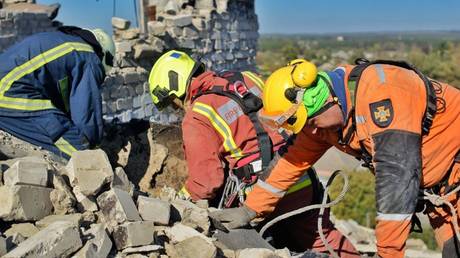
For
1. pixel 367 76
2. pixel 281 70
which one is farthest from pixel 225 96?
pixel 367 76

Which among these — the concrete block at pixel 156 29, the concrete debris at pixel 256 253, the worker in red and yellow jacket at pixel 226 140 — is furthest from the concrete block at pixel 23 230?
the concrete block at pixel 156 29

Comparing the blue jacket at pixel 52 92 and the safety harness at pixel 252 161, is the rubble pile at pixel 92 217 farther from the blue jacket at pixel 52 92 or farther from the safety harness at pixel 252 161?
the blue jacket at pixel 52 92

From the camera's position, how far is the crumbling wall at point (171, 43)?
6.64m

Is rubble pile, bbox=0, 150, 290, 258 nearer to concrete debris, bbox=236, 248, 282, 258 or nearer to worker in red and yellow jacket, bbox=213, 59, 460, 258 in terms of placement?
concrete debris, bbox=236, 248, 282, 258

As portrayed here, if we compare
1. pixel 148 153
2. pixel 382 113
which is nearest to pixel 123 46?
pixel 148 153

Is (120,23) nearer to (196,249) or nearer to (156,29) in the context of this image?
(156,29)

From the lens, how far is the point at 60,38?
14.8 feet

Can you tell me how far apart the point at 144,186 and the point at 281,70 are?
2.33 m

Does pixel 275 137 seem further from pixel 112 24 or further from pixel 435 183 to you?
pixel 112 24

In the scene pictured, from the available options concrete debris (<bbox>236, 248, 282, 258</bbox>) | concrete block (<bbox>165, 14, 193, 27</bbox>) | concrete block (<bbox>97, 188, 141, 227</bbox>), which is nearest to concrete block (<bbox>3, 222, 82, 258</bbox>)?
concrete block (<bbox>97, 188, 141, 227</bbox>)

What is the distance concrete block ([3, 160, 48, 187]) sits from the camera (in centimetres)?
300

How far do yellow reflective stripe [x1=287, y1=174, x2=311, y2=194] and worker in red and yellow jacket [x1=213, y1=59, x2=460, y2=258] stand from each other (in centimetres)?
81

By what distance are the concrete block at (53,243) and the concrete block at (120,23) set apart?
182 inches

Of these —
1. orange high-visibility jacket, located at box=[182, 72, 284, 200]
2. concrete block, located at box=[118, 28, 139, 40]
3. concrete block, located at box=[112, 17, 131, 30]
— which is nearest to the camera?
orange high-visibility jacket, located at box=[182, 72, 284, 200]
